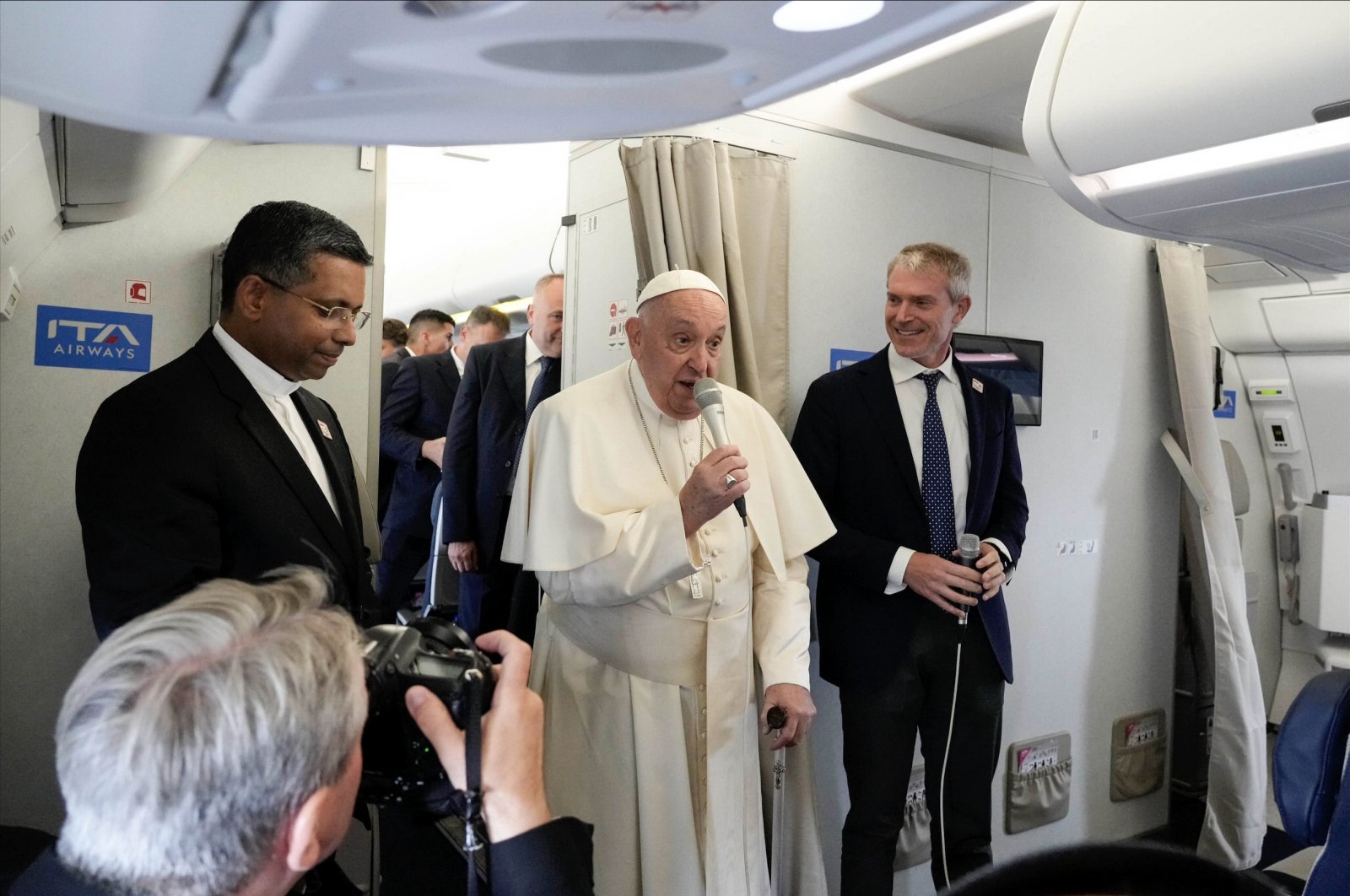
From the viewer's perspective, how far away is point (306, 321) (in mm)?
2205

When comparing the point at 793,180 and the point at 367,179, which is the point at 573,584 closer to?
the point at 367,179

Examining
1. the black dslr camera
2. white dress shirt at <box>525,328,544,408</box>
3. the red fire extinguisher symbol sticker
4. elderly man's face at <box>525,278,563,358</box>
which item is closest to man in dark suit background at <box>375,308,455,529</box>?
white dress shirt at <box>525,328,544,408</box>

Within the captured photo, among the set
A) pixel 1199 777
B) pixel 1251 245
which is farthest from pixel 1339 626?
pixel 1251 245

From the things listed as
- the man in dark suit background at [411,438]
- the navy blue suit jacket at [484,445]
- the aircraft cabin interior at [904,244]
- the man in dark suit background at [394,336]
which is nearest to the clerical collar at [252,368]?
the aircraft cabin interior at [904,244]

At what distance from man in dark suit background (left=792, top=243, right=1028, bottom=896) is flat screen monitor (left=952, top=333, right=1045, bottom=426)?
0.69 m

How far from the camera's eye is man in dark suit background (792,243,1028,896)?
3115mm

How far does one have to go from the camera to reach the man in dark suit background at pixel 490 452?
13.2 feet

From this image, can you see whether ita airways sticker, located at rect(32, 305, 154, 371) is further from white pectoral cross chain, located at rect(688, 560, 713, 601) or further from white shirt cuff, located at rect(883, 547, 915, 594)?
white shirt cuff, located at rect(883, 547, 915, 594)

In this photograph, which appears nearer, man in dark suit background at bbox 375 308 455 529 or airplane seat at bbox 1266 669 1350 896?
airplane seat at bbox 1266 669 1350 896

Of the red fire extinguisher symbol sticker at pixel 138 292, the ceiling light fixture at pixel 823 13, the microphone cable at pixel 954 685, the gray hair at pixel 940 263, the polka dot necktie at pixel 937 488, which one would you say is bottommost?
the microphone cable at pixel 954 685

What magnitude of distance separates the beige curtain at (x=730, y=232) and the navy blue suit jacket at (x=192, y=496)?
4.42ft

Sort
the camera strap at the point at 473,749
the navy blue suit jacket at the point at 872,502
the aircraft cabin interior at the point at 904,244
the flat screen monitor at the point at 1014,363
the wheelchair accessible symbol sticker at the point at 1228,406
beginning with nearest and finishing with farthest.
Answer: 1. the aircraft cabin interior at the point at 904,244
2. the camera strap at the point at 473,749
3. the navy blue suit jacket at the point at 872,502
4. the flat screen monitor at the point at 1014,363
5. the wheelchair accessible symbol sticker at the point at 1228,406

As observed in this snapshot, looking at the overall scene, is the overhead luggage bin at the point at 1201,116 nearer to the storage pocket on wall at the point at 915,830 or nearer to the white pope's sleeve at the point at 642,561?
the white pope's sleeve at the point at 642,561

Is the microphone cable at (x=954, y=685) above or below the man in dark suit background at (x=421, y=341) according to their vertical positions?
below
